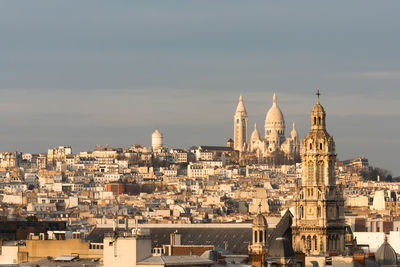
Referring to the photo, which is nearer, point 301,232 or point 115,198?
point 301,232

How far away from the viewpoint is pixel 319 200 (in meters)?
60.3

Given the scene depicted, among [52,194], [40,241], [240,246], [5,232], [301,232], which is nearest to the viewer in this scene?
[40,241]

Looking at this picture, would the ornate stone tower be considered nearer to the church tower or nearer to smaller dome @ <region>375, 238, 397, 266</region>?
smaller dome @ <region>375, 238, 397, 266</region>

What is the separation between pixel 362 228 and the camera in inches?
3915

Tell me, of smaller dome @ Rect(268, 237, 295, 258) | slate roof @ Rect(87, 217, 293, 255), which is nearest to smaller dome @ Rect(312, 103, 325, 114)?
slate roof @ Rect(87, 217, 293, 255)

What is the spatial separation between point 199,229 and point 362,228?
Answer: 32.3 metres

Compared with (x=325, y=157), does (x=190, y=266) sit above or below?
below

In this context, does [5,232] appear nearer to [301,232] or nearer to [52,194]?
[301,232]

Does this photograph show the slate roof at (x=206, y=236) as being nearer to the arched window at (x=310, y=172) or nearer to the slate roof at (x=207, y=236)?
the slate roof at (x=207, y=236)

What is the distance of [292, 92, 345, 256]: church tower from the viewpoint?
5944 centimetres

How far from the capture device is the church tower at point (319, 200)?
59438 mm

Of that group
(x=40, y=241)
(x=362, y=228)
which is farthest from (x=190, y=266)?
(x=362, y=228)

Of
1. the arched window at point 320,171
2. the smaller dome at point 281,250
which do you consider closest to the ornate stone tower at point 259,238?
the smaller dome at point 281,250

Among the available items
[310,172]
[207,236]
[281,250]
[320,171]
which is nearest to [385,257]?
[281,250]
